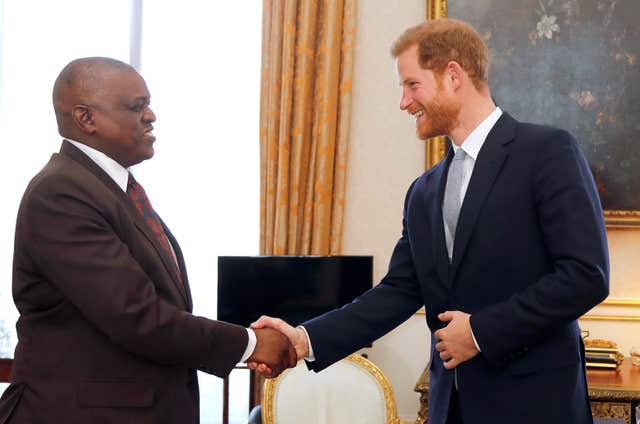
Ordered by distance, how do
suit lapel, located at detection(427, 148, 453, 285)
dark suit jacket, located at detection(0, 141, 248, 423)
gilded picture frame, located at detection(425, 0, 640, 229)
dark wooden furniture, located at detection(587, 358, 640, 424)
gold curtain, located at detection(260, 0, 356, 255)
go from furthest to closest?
gold curtain, located at detection(260, 0, 356, 255)
gilded picture frame, located at detection(425, 0, 640, 229)
dark wooden furniture, located at detection(587, 358, 640, 424)
suit lapel, located at detection(427, 148, 453, 285)
dark suit jacket, located at detection(0, 141, 248, 423)

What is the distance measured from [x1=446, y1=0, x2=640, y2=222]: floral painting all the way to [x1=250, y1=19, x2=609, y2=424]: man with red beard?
2394 millimetres

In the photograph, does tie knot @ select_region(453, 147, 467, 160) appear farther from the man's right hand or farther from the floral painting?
the floral painting

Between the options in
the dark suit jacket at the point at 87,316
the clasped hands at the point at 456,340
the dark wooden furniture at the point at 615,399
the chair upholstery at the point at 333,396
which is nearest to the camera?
the dark suit jacket at the point at 87,316

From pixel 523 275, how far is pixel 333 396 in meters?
1.57

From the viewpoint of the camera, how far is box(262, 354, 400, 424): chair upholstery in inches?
135

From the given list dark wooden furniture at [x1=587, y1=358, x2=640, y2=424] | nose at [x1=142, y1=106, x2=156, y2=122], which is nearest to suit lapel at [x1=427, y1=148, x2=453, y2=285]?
nose at [x1=142, y1=106, x2=156, y2=122]

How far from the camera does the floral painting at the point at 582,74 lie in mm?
4562

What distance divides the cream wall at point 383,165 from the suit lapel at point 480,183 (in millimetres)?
2622

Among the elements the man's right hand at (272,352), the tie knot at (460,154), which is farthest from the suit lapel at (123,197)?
the tie knot at (460,154)

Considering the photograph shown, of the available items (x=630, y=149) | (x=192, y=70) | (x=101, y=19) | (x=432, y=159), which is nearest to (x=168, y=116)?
(x=192, y=70)

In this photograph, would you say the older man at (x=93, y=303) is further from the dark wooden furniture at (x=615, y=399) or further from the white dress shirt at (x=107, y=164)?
the dark wooden furniture at (x=615, y=399)

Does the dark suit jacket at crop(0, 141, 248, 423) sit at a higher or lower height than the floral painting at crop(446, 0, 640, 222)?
lower

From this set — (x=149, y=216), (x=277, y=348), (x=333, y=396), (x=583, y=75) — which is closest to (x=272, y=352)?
(x=277, y=348)

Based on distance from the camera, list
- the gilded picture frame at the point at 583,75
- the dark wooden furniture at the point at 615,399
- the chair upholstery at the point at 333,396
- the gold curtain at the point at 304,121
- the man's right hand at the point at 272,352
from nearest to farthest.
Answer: the man's right hand at the point at 272,352 → the chair upholstery at the point at 333,396 → the dark wooden furniture at the point at 615,399 → the gilded picture frame at the point at 583,75 → the gold curtain at the point at 304,121
